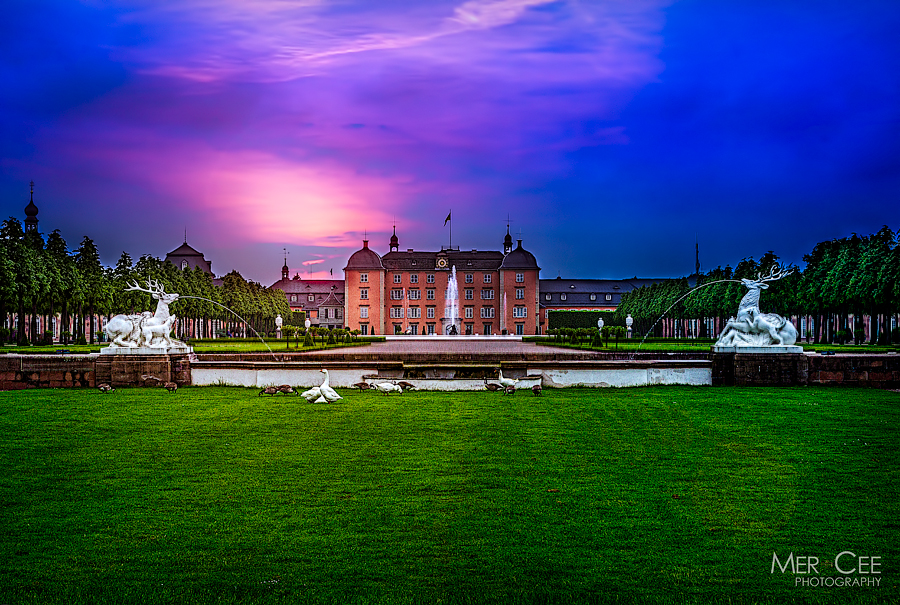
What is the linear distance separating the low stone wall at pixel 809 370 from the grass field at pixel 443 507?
4.58 m

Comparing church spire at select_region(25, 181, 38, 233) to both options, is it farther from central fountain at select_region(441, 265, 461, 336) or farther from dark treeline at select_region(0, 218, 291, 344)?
central fountain at select_region(441, 265, 461, 336)

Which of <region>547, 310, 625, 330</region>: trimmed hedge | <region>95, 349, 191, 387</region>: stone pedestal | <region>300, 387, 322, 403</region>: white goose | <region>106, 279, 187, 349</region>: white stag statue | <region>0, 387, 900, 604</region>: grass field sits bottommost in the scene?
<region>0, 387, 900, 604</region>: grass field

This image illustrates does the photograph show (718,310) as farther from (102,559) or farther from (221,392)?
(102,559)

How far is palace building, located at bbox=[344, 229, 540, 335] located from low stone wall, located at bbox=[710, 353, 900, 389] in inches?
2328

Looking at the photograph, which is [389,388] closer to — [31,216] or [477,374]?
[477,374]

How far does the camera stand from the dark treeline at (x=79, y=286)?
117 feet

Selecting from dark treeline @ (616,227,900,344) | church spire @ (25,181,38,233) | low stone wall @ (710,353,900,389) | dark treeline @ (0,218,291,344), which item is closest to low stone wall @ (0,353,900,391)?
low stone wall @ (710,353,900,389)

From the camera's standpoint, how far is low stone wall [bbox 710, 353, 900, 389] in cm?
1625

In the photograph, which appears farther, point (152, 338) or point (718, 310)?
point (718, 310)

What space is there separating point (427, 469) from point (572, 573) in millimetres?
3102

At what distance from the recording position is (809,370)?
1631 cm

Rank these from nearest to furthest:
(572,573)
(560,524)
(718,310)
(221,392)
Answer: (572,573), (560,524), (221,392), (718,310)

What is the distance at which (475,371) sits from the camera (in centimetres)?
1586

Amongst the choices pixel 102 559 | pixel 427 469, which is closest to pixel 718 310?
pixel 427 469
